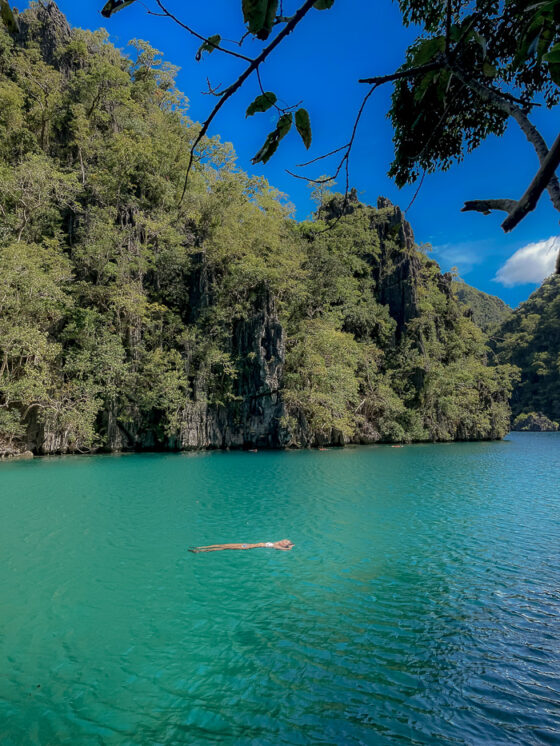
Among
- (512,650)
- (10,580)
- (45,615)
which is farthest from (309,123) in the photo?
(10,580)

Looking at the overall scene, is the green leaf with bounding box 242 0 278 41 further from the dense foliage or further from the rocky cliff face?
the rocky cliff face

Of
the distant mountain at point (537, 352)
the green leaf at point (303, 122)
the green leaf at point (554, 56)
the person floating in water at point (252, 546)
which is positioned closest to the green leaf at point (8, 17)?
the green leaf at point (303, 122)

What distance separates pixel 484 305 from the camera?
85250 millimetres

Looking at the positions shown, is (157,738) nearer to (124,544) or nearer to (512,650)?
(512,650)

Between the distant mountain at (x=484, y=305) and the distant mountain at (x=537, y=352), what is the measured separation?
34.2 feet

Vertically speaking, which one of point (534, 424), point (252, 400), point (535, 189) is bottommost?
point (534, 424)

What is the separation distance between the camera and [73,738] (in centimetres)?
307

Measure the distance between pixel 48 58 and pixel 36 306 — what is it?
19.5 metres

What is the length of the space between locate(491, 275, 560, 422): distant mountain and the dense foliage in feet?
107

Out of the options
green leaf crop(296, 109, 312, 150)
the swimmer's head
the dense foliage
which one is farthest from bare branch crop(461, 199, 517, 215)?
the dense foliage

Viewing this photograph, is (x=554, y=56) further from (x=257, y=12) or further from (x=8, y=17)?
(x=8, y=17)

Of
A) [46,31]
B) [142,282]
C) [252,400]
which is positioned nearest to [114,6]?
[252,400]

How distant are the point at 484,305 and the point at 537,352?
29991 millimetres

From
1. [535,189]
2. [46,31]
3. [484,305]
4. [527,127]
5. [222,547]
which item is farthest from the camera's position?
[484,305]
